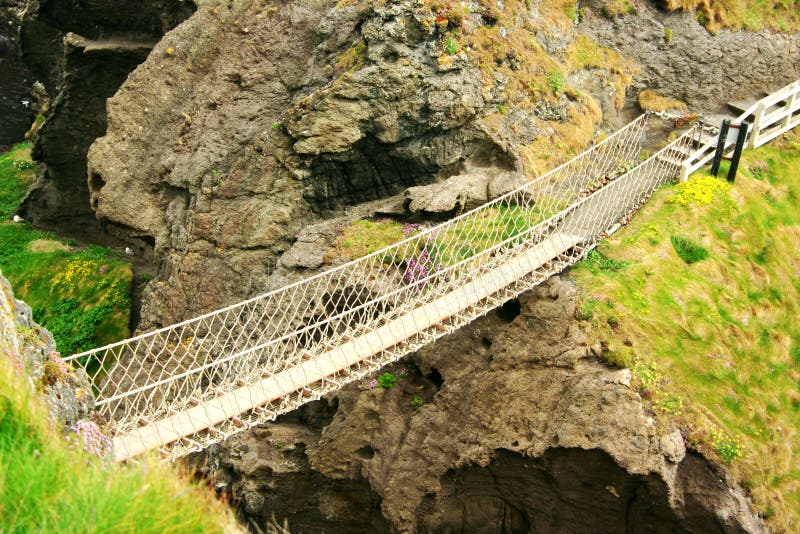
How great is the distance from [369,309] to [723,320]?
6.39 meters

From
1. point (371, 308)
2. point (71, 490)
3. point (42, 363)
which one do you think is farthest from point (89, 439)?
point (371, 308)

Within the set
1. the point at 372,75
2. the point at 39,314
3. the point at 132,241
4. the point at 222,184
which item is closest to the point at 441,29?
the point at 372,75

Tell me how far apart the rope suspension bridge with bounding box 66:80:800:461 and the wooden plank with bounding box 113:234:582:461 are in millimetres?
18

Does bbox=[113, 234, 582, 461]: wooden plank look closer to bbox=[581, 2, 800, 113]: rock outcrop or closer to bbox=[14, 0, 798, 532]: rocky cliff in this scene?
bbox=[14, 0, 798, 532]: rocky cliff

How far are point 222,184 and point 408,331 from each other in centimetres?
638

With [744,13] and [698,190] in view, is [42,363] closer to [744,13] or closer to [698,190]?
[698,190]

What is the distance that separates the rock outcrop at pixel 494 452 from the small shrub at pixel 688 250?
269cm

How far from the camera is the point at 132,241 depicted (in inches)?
870

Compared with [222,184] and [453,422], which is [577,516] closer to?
[453,422]

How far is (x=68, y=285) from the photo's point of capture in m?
22.5

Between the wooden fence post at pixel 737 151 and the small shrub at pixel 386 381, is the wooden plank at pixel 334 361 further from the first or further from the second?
the wooden fence post at pixel 737 151

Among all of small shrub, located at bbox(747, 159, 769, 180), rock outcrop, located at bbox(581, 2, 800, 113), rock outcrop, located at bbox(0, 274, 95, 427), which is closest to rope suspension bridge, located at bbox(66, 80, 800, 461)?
rock outcrop, located at bbox(0, 274, 95, 427)

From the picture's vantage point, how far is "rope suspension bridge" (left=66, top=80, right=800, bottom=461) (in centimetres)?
1150

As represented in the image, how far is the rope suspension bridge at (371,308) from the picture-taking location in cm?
1150
